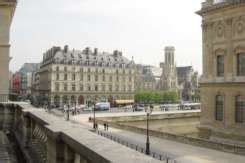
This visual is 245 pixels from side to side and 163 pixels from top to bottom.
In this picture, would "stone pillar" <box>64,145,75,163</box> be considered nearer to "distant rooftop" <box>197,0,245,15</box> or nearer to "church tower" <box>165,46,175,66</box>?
"distant rooftop" <box>197,0,245,15</box>

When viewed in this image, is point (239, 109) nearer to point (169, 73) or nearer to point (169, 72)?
point (169, 73)

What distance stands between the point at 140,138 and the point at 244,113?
9678 millimetres

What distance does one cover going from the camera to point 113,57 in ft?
380

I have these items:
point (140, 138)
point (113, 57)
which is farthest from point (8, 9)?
point (113, 57)

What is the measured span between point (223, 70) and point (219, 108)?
3.81m

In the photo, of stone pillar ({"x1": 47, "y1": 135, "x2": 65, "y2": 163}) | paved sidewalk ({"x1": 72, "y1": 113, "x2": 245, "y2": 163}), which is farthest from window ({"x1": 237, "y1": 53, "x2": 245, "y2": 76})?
stone pillar ({"x1": 47, "y1": 135, "x2": 65, "y2": 163})

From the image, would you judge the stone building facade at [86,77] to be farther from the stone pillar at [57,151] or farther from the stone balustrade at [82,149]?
the stone pillar at [57,151]

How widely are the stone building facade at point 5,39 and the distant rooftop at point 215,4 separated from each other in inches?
749

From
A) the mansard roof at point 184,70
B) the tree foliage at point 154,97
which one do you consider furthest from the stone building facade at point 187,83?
the tree foliage at point 154,97

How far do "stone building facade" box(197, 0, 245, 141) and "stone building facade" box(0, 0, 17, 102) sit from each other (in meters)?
19.5

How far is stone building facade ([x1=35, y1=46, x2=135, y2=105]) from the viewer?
106 meters

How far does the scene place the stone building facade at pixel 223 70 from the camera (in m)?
37.4

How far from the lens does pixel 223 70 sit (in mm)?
39812

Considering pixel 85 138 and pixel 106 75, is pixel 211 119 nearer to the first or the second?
pixel 85 138
